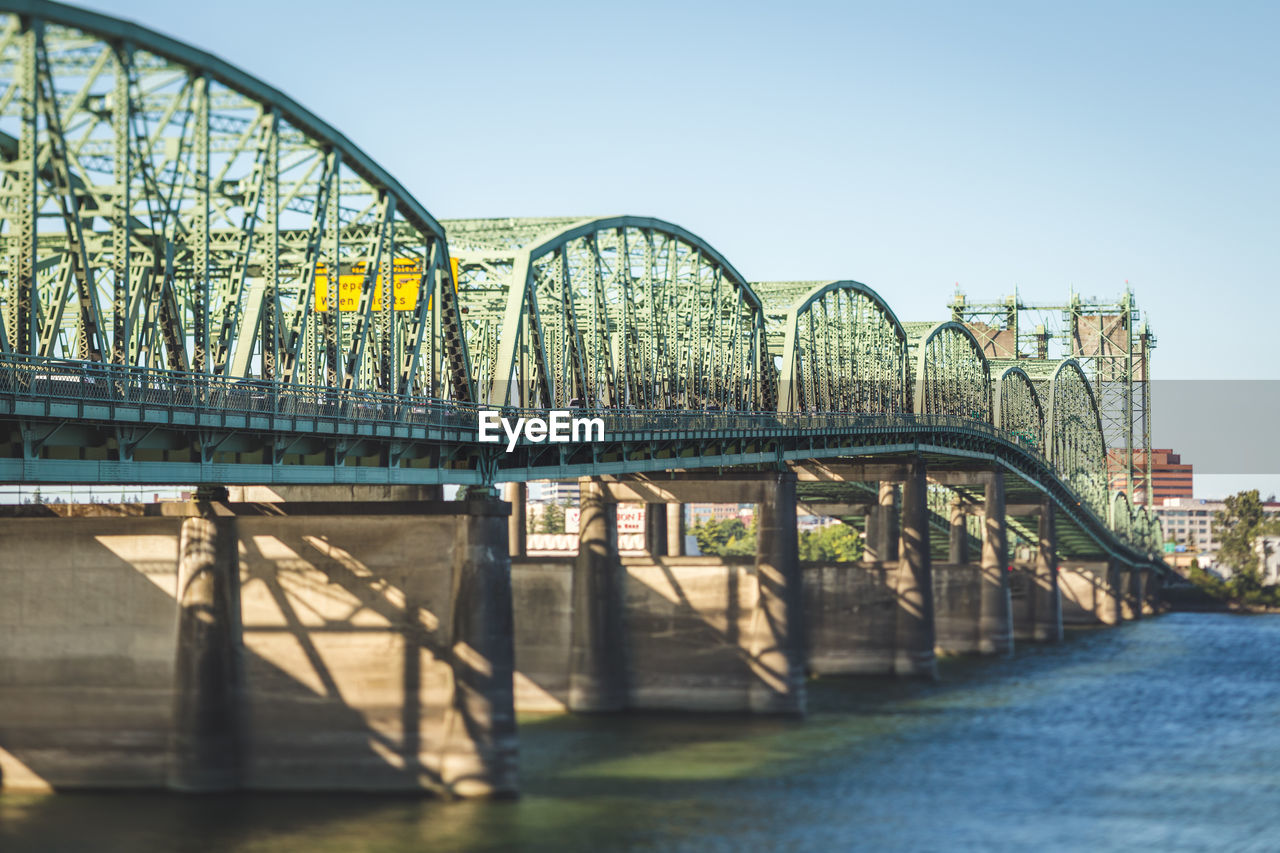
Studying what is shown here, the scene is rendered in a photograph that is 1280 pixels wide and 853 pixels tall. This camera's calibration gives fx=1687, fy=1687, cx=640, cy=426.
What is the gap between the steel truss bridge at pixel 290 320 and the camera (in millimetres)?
33844

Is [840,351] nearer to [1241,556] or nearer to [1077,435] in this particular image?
[1077,435]

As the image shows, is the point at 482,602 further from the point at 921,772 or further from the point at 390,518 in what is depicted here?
the point at 921,772

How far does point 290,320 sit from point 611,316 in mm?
16389

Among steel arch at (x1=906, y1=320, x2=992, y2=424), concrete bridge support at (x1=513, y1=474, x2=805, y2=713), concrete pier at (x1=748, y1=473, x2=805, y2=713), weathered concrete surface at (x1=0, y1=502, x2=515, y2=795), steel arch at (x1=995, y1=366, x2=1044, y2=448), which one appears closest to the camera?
weathered concrete surface at (x1=0, y1=502, x2=515, y2=795)

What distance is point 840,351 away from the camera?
9719 centimetres

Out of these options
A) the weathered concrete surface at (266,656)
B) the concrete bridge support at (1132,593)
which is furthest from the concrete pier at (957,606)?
the weathered concrete surface at (266,656)

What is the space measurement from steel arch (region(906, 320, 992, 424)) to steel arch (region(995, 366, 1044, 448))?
233 centimetres

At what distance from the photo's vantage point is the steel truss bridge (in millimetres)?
33844

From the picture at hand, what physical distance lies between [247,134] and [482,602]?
13.4 meters

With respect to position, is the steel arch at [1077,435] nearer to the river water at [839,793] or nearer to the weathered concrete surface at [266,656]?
the river water at [839,793]

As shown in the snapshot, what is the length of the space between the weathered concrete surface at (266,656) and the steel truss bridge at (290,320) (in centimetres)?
353

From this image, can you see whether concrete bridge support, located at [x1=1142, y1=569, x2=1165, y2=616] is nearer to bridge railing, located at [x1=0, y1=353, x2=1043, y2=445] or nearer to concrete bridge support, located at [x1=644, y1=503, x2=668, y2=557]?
concrete bridge support, located at [x1=644, y1=503, x2=668, y2=557]

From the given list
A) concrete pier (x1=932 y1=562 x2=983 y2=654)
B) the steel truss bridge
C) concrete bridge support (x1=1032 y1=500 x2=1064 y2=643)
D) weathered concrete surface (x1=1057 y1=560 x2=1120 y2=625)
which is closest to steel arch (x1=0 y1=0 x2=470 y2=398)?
the steel truss bridge

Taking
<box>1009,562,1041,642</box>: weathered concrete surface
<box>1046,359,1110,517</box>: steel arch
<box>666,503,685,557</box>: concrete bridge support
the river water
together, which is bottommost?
the river water
